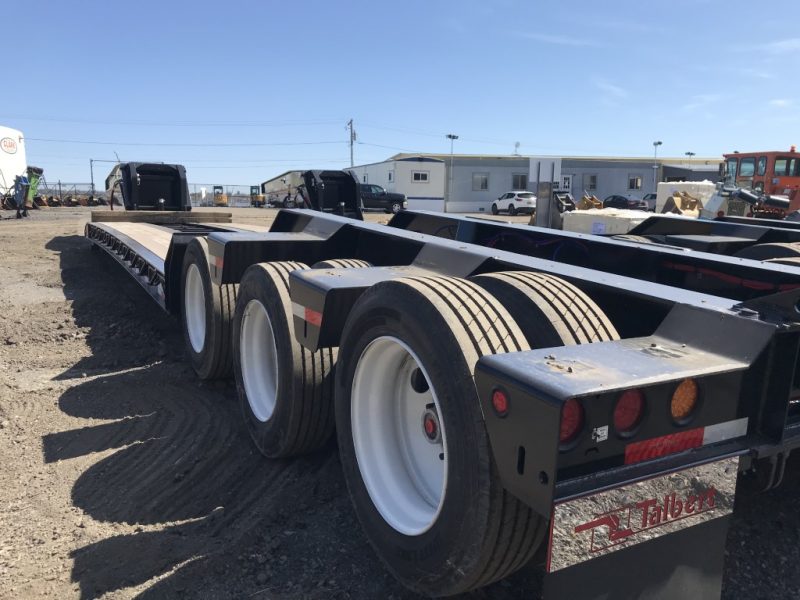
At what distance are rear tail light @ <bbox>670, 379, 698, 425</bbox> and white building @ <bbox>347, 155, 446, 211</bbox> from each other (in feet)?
134

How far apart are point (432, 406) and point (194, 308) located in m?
3.29

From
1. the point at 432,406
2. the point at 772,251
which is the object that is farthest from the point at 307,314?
the point at 772,251

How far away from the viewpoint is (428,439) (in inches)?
98.5

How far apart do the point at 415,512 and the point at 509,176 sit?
5086 centimetres

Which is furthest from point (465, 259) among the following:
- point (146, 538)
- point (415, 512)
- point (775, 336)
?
point (146, 538)

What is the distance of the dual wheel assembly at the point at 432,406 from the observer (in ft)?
6.22

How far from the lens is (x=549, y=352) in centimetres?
175

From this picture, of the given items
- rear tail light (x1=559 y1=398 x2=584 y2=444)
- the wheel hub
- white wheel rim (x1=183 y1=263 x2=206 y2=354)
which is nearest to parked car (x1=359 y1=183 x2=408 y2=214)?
white wheel rim (x1=183 y1=263 x2=206 y2=354)

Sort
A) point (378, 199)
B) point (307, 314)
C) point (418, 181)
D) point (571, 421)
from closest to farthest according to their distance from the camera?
1. point (571, 421)
2. point (307, 314)
3. point (378, 199)
4. point (418, 181)

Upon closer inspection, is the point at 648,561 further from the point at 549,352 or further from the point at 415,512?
the point at 415,512

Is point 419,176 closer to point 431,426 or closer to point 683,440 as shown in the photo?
point 431,426

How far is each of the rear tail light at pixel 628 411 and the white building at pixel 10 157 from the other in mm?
36552

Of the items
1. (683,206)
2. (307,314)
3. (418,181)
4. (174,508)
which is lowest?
(174,508)

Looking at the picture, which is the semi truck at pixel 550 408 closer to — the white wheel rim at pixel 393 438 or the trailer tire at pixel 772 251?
the white wheel rim at pixel 393 438
